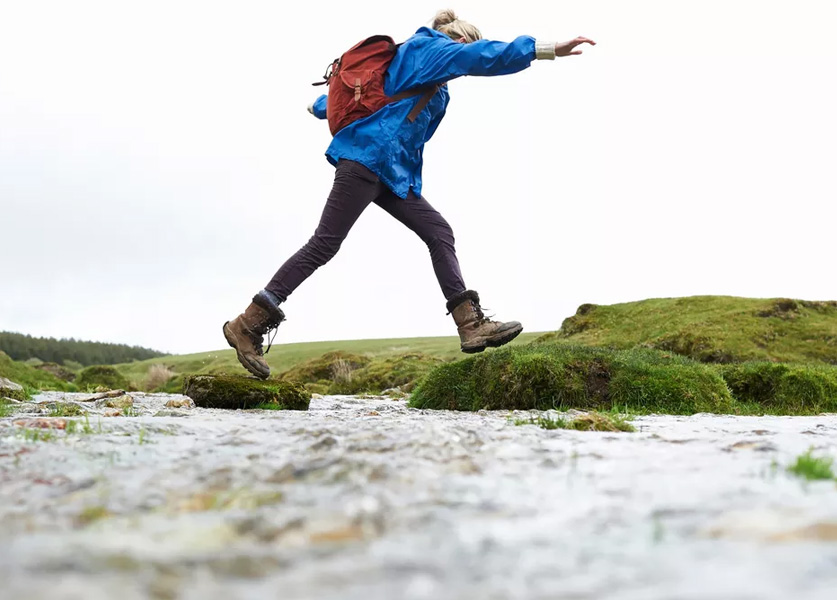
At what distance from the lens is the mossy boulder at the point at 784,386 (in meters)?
10.3

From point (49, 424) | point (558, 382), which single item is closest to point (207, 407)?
point (49, 424)

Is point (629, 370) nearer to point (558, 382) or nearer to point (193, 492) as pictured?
point (558, 382)

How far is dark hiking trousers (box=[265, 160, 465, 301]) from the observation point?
21.1ft

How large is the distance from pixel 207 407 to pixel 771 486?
20.2 ft

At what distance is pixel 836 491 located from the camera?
2227 mm

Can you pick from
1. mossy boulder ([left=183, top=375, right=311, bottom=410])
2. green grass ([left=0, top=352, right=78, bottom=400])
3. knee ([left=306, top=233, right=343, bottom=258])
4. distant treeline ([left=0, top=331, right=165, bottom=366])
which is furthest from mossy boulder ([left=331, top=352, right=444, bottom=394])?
distant treeline ([left=0, top=331, right=165, bottom=366])

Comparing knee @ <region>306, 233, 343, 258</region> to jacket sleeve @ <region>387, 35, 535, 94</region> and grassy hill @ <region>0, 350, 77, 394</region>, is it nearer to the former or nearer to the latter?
jacket sleeve @ <region>387, 35, 535, 94</region>

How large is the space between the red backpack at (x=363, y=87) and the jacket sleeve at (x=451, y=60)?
0.38 ft

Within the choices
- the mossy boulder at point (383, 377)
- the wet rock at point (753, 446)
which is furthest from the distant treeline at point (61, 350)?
the wet rock at point (753, 446)

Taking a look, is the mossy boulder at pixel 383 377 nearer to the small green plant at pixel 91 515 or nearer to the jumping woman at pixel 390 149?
the jumping woman at pixel 390 149

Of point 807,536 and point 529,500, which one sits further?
point 529,500

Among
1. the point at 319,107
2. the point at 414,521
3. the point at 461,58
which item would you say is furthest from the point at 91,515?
the point at 319,107

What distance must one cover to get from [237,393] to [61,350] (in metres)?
44.7

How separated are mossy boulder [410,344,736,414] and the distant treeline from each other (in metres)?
40.2
